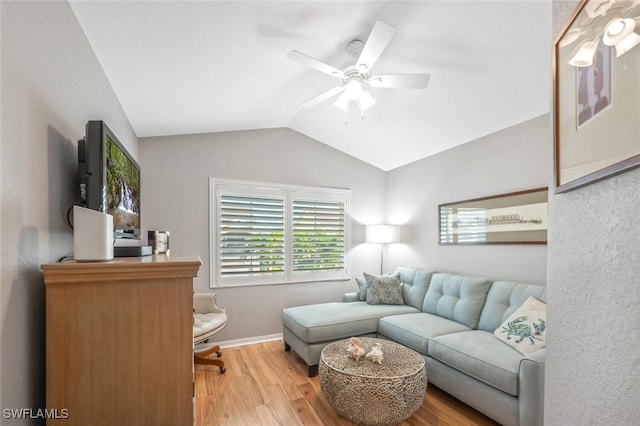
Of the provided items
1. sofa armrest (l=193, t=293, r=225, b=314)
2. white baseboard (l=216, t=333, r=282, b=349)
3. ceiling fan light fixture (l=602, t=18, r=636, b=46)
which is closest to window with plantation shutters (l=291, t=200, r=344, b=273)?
white baseboard (l=216, t=333, r=282, b=349)

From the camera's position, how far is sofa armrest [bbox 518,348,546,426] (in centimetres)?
179

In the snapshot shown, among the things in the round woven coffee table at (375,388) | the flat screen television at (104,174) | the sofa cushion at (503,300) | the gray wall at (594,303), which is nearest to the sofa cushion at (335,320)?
the round woven coffee table at (375,388)

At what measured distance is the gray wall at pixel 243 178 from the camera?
336cm

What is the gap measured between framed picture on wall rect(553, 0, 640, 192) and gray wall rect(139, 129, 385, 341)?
3.30 m

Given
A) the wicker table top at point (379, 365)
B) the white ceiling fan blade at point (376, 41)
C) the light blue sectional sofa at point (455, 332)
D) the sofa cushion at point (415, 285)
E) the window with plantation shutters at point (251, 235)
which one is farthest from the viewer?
the window with plantation shutters at point (251, 235)

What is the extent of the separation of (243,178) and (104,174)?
2.37 meters

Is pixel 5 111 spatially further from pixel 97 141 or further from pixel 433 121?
pixel 433 121

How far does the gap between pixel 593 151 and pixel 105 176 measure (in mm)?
1757

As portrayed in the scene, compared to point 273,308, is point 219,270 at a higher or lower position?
higher

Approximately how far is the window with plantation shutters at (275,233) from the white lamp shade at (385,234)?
40 cm

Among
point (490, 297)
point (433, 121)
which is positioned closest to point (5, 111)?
point (433, 121)

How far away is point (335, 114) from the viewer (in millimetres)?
3381

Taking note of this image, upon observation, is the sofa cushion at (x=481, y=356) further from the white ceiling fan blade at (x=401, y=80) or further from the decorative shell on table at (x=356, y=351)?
the white ceiling fan blade at (x=401, y=80)

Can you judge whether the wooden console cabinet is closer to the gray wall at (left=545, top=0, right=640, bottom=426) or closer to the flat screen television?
the flat screen television
